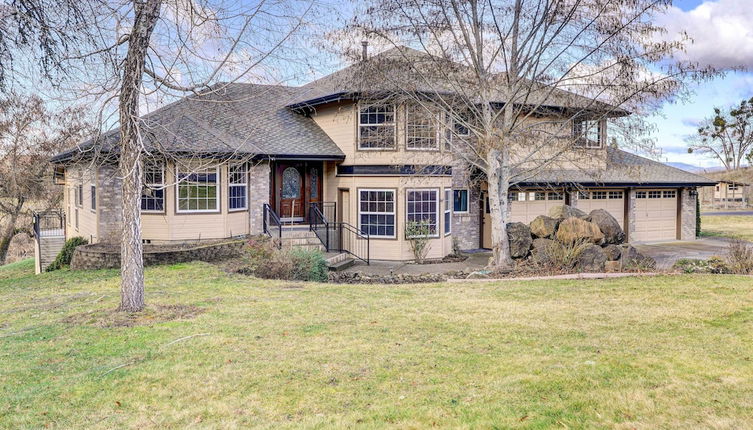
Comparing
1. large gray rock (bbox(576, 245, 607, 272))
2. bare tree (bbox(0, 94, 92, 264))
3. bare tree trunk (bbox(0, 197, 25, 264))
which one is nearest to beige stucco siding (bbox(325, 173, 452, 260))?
large gray rock (bbox(576, 245, 607, 272))

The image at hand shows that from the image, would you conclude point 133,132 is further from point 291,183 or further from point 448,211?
point 448,211

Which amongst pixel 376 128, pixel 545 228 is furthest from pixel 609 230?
pixel 376 128

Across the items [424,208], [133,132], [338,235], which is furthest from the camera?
[338,235]

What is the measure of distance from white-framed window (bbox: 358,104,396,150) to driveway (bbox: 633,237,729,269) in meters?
8.86

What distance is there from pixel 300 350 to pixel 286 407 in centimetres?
173

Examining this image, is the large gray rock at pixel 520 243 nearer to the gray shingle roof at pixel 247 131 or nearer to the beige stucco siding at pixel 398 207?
the beige stucco siding at pixel 398 207

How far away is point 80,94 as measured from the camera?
8.37 m

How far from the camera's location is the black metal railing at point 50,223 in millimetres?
22836

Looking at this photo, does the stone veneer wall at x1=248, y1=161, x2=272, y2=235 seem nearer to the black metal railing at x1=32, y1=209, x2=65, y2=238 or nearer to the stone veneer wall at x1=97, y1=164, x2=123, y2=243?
the stone veneer wall at x1=97, y1=164, x2=123, y2=243

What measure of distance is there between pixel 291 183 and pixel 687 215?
17.0m

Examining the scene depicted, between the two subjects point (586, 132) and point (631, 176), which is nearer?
point (586, 132)

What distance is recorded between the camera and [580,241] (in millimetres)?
14367

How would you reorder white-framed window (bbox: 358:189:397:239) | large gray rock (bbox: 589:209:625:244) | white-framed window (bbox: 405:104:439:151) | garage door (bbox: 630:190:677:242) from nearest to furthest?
large gray rock (bbox: 589:209:625:244) < white-framed window (bbox: 405:104:439:151) < white-framed window (bbox: 358:189:397:239) < garage door (bbox: 630:190:677:242)

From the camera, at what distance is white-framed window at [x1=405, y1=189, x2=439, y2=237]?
18078 millimetres
